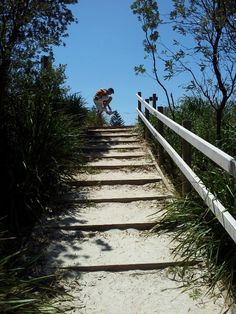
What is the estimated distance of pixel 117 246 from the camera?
5699 millimetres

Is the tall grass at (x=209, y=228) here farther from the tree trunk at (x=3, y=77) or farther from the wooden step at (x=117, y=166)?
the tree trunk at (x=3, y=77)

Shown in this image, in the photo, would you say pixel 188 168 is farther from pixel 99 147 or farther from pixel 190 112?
pixel 190 112

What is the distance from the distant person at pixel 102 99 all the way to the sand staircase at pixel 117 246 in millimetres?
7069

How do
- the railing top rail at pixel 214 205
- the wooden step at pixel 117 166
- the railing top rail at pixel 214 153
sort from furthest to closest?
the wooden step at pixel 117 166
the railing top rail at pixel 214 205
the railing top rail at pixel 214 153

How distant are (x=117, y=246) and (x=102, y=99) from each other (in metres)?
10.6

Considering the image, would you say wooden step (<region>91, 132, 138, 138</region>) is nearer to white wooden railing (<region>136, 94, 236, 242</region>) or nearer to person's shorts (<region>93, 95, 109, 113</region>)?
person's shorts (<region>93, 95, 109, 113</region>)

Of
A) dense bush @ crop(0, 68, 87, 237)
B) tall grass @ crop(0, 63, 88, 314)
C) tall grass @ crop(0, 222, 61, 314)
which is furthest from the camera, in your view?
dense bush @ crop(0, 68, 87, 237)

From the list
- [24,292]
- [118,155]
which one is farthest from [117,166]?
[24,292]

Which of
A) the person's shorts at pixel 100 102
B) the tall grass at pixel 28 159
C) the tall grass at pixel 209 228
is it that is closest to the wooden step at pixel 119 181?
the tall grass at pixel 28 159

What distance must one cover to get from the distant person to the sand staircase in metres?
7.07

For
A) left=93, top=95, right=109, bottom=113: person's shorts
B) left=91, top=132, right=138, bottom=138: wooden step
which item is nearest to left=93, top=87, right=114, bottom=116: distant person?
left=93, top=95, right=109, bottom=113: person's shorts

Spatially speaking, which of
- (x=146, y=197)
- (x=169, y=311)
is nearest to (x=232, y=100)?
(x=146, y=197)

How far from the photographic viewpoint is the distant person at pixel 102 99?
15969 millimetres

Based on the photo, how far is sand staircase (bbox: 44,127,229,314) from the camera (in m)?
4.58
